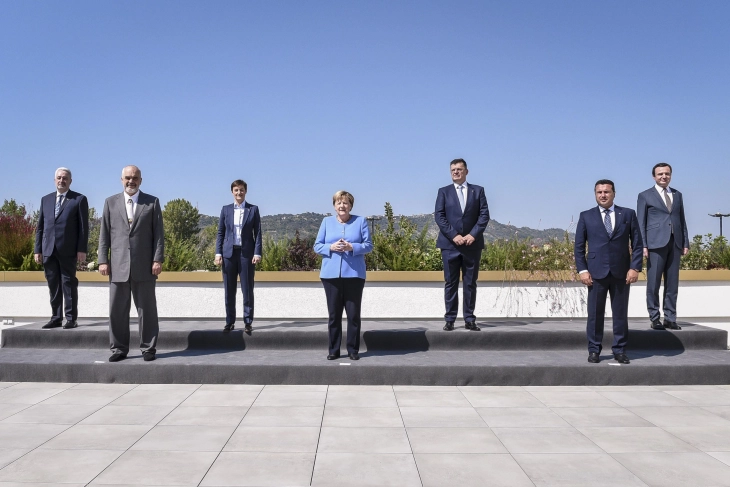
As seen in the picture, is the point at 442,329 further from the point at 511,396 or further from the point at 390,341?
the point at 511,396

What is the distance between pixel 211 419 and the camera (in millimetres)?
3885

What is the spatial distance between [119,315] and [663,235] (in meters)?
5.45

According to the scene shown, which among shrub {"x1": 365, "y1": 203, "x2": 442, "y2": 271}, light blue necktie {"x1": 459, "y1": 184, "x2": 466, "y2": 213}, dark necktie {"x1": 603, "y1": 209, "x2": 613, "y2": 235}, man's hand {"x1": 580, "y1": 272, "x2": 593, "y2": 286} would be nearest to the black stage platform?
man's hand {"x1": 580, "y1": 272, "x2": 593, "y2": 286}

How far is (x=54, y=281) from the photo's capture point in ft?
20.7

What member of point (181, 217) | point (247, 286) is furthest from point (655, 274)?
point (181, 217)

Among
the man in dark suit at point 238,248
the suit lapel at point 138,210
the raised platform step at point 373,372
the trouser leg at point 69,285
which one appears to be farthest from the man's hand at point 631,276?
the trouser leg at point 69,285

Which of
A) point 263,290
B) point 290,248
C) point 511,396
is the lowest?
point 511,396

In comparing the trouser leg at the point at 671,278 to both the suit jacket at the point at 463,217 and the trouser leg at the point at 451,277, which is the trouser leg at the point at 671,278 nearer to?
the suit jacket at the point at 463,217

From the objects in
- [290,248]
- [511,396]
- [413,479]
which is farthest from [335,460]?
[290,248]

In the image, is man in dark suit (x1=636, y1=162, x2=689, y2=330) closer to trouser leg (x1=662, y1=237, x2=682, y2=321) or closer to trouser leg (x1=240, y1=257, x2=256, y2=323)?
trouser leg (x1=662, y1=237, x2=682, y2=321)

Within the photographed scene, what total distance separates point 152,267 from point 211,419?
1.92 m

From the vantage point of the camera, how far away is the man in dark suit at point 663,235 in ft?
19.9

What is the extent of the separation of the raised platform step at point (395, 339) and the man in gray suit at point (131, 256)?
27.4 inches

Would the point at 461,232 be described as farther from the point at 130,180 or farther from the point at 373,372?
the point at 130,180
